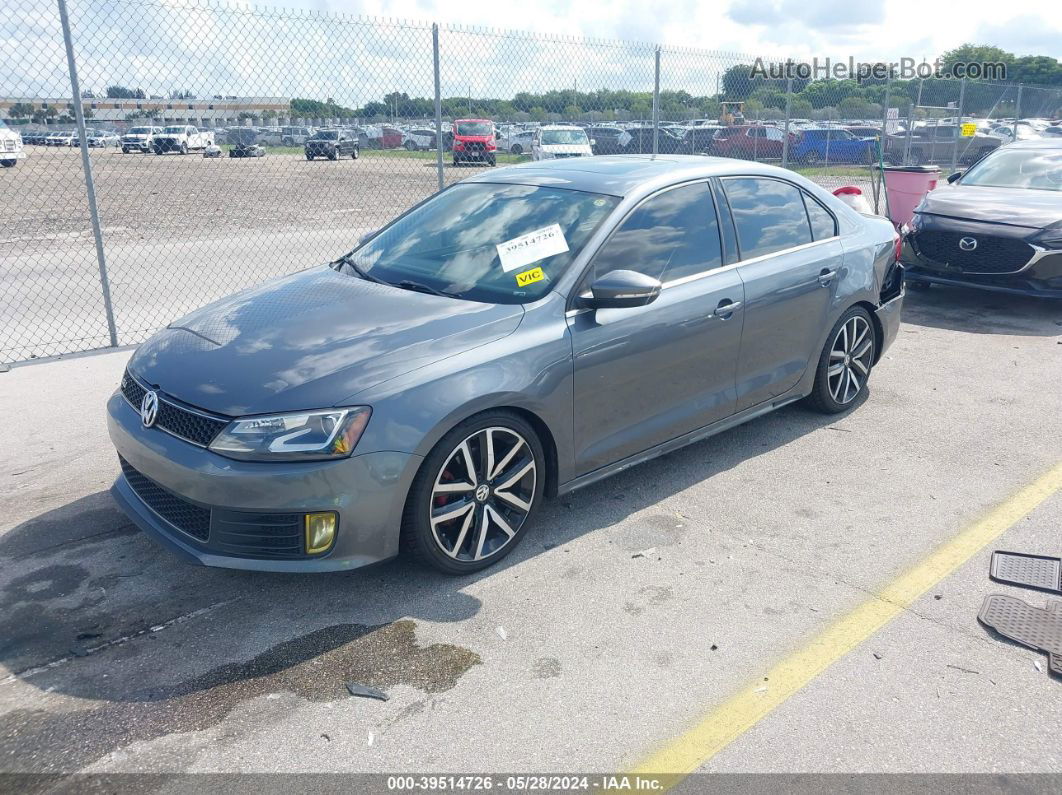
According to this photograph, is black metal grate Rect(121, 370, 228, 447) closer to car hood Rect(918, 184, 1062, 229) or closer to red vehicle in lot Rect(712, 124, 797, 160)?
car hood Rect(918, 184, 1062, 229)

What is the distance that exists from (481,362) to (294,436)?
812mm

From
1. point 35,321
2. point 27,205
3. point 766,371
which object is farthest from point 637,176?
point 27,205

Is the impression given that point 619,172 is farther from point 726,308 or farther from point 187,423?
point 187,423

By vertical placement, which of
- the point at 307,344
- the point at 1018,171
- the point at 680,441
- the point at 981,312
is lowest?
the point at 981,312

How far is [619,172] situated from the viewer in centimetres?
474

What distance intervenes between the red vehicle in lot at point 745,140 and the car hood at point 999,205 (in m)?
5.86

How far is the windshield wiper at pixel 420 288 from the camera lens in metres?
4.17

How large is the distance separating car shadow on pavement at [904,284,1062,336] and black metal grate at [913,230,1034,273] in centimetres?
39

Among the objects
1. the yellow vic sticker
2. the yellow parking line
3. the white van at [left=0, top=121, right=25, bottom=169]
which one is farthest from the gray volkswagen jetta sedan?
the white van at [left=0, top=121, right=25, bottom=169]

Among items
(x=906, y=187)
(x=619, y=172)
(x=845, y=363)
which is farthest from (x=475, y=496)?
(x=906, y=187)

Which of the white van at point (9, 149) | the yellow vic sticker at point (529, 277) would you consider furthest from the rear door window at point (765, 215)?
the white van at point (9, 149)

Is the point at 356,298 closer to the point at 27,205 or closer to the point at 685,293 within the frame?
the point at 685,293

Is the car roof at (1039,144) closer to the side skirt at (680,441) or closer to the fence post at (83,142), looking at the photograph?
the side skirt at (680,441)

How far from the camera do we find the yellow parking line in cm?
280
